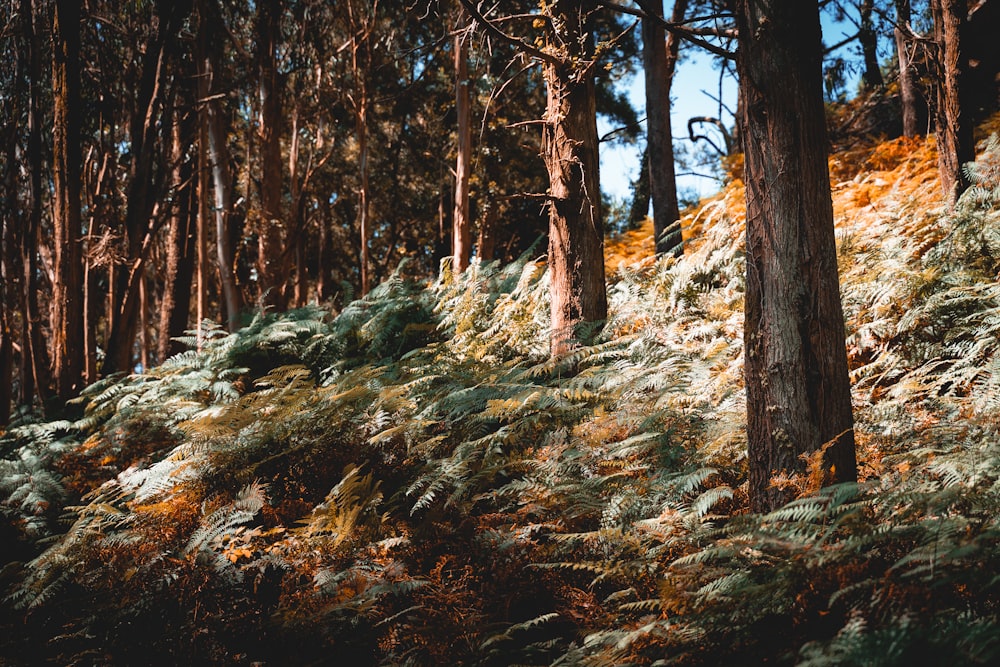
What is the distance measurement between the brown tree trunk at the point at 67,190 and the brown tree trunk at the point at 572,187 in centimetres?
636

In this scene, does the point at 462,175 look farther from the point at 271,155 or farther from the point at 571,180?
the point at 571,180

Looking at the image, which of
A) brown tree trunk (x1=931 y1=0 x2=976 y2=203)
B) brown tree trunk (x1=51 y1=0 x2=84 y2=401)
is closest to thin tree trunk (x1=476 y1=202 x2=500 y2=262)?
brown tree trunk (x1=51 y1=0 x2=84 y2=401)

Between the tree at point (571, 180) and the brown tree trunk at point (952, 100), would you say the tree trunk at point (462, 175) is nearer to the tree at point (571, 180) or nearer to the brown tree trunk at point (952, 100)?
the tree at point (571, 180)

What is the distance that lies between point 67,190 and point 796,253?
854 cm

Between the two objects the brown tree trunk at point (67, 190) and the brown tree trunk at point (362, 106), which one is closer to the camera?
the brown tree trunk at point (67, 190)

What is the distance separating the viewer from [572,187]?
16.7 ft

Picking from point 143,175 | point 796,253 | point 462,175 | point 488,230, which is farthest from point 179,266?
point 796,253

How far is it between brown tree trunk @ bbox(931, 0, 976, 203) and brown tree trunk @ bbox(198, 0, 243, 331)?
8.46 meters

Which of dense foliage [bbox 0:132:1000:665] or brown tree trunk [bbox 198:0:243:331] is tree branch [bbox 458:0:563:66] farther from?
brown tree trunk [bbox 198:0:243:331]

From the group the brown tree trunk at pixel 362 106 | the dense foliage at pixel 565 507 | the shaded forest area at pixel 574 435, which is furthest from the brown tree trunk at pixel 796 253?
the brown tree trunk at pixel 362 106

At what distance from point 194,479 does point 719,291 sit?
447 cm

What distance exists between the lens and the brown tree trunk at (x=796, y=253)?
2730 millimetres

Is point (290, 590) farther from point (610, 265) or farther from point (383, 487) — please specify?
point (610, 265)

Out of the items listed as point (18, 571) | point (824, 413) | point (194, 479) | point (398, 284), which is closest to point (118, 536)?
point (194, 479)
